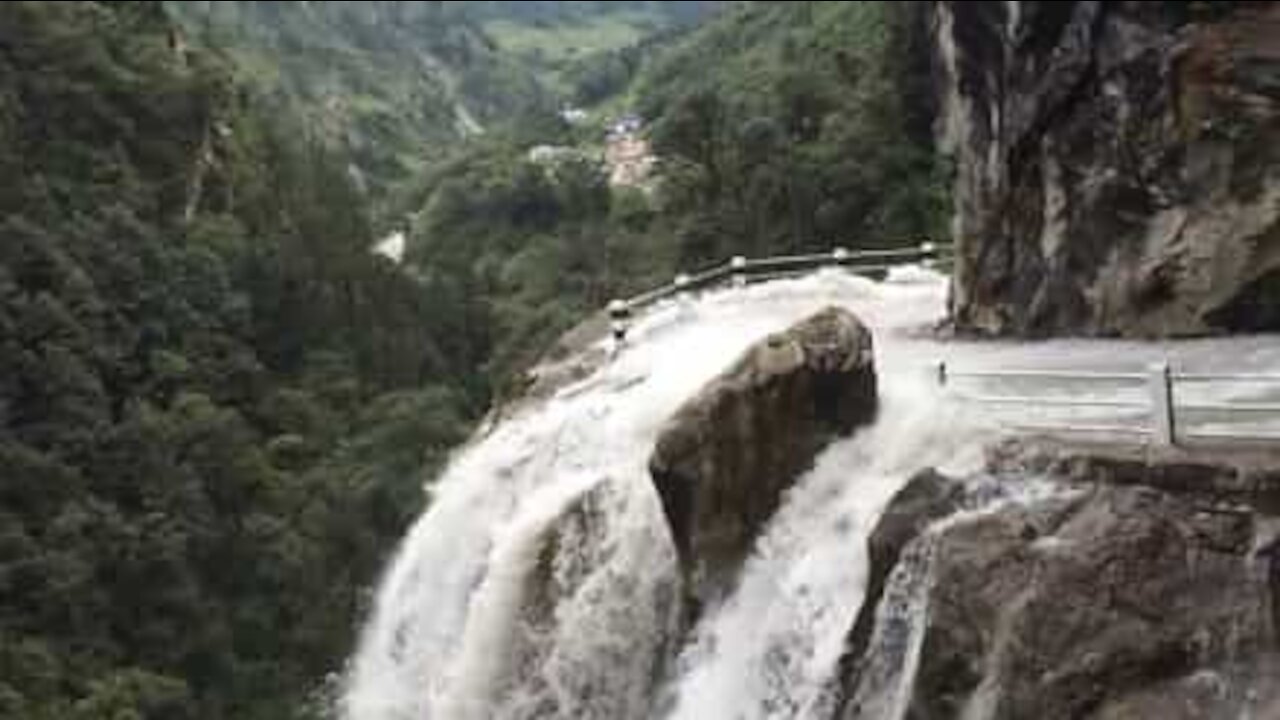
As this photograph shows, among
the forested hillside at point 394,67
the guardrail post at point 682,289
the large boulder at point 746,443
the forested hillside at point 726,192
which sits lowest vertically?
the forested hillside at point 394,67

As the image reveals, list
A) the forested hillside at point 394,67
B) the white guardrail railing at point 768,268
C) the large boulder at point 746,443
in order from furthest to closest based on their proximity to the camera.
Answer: the forested hillside at point 394,67 → the white guardrail railing at point 768,268 → the large boulder at point 746,443

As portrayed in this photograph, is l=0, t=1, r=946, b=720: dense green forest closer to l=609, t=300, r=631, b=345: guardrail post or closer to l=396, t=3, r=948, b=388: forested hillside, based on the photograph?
l=396, t=3, r=948, b=388: forested hillside

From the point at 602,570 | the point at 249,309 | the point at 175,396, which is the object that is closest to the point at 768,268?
the point at 249,309

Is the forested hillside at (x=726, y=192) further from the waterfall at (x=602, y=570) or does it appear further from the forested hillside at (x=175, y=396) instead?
the waterfall at (x=602, y=570)

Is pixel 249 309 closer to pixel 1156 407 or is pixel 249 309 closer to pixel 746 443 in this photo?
pixel 746 443

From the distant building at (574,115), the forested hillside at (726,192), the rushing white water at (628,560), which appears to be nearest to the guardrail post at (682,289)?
the rushing white water at (628,560)
